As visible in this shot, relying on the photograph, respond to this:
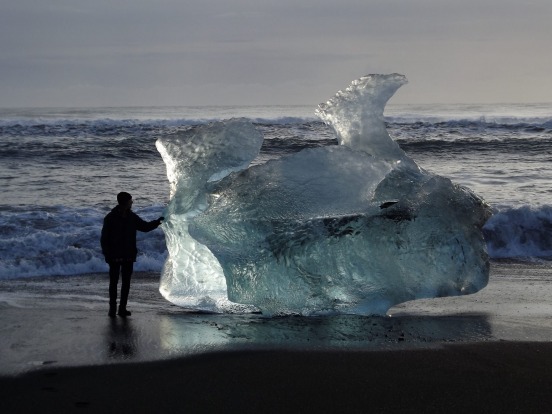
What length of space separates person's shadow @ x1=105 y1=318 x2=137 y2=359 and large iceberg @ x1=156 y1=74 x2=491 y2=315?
0.99 m

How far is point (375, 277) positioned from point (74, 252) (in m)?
5.12

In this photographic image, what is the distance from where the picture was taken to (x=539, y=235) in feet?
44.8

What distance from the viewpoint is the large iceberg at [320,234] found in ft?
24.8

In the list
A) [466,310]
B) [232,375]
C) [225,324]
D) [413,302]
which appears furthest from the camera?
[413,302]

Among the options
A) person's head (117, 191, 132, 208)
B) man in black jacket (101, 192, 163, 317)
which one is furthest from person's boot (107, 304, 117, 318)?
person's head (117, 191, 132, 208)

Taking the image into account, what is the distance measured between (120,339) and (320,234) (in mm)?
2027

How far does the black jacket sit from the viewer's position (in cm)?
793

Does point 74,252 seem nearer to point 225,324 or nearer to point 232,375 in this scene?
point 225,324

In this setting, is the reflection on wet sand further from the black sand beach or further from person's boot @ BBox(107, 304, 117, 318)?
person's boot @ BBox(107, 304, 117, 318)

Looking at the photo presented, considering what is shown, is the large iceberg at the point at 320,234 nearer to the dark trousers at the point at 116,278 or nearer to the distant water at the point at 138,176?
the dark trousers at the point at 116,278

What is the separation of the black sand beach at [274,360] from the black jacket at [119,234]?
1.89ft

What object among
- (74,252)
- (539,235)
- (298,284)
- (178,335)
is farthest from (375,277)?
(539,235)

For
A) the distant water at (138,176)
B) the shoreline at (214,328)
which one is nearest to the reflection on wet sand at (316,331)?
the shoreline at (214,328)

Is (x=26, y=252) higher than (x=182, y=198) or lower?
lower
